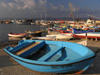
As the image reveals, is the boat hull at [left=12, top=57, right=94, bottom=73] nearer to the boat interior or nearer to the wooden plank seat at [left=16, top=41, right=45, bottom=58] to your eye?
the boat interior

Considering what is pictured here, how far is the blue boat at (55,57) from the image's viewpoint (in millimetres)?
4887

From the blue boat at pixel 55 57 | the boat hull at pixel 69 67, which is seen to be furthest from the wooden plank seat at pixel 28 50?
the boat hull at pixel 69 67

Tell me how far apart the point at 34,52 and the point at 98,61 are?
17.4ft

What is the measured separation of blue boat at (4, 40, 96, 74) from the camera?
4887 millimetres

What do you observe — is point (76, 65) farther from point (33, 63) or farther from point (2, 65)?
point (2, 65)

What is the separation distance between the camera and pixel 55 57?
7301 mm

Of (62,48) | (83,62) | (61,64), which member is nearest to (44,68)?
(61,64)

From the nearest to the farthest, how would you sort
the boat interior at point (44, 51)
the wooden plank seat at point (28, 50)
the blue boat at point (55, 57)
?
the blue boat at point (55, 57) → the boat interior at point (44, 51) → the wooden plank seat at point (28, 50)

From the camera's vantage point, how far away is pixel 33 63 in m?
5.27

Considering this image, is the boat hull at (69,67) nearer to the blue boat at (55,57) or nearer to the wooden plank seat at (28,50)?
the blue boat at (55,57)

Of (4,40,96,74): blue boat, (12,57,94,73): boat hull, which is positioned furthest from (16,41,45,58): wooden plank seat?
(12,57,94,73): boat hull

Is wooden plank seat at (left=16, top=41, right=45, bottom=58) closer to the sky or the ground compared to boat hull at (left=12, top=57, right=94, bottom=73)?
closer to the sky

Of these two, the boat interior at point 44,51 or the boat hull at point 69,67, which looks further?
the boat interior at point 44,51

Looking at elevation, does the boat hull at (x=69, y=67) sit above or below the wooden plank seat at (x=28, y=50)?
below
